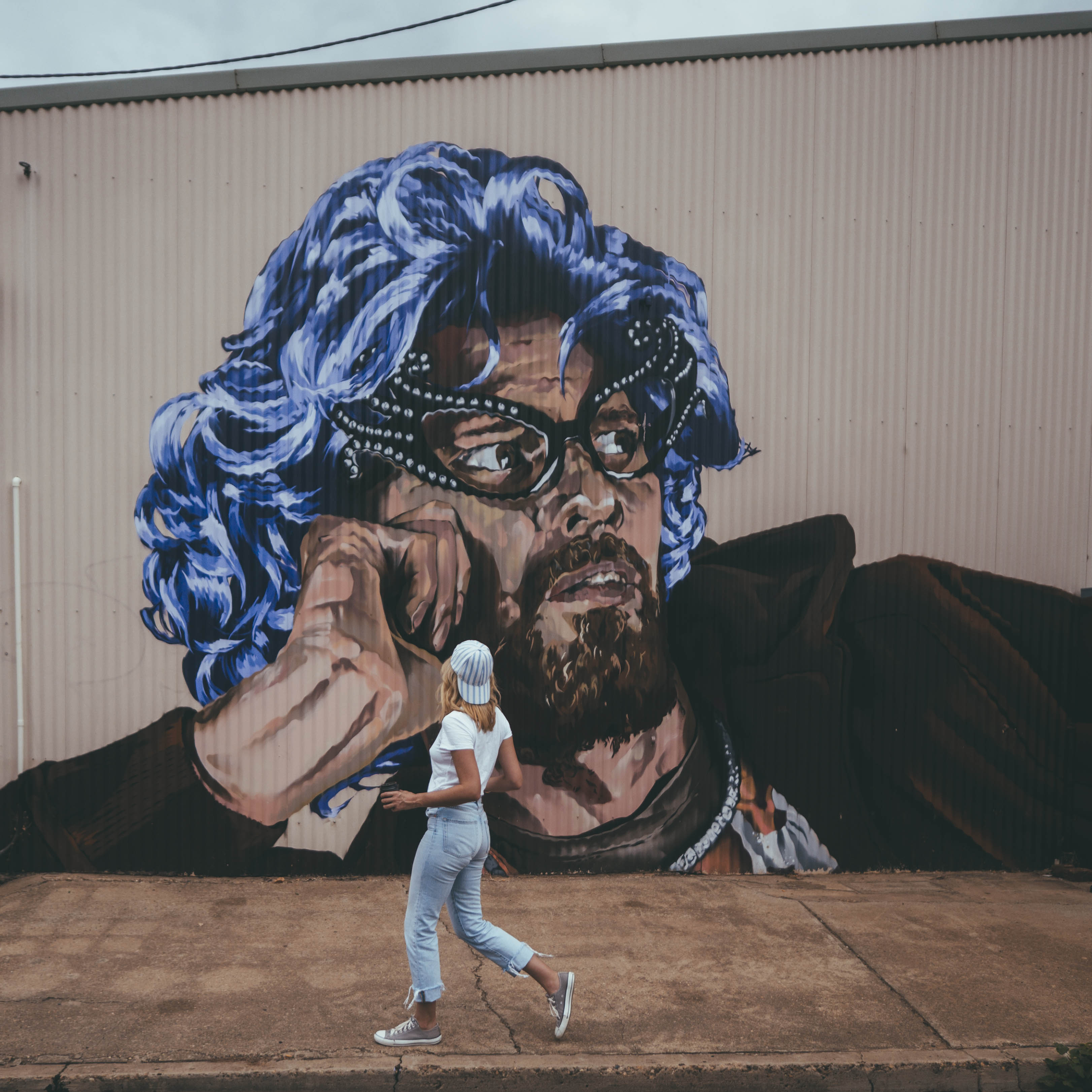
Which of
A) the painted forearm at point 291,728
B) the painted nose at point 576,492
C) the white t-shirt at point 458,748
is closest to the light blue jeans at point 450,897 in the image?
the white t-shirt at point 458,748

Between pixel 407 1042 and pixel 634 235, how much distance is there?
533 centimetres

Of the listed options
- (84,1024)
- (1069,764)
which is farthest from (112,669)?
(1069,764)

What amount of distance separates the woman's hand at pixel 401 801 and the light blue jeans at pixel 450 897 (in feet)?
0.49

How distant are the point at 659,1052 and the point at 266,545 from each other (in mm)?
4183

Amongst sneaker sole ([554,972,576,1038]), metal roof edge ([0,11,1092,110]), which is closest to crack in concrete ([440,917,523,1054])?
sneaker sole ([554,972,576,1038])

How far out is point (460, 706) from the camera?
11.9ft

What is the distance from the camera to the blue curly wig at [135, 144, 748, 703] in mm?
5977

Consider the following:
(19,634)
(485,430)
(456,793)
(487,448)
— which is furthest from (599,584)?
(19,634)

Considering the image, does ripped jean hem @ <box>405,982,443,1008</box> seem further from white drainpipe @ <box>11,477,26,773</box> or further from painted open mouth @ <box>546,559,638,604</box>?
white drainpipe @ <box>11,477,26,773</box>

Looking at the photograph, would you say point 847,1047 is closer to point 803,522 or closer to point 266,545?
point 803,522

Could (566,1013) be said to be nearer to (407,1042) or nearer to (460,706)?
(407,1042)

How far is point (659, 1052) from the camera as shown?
3.60 meters

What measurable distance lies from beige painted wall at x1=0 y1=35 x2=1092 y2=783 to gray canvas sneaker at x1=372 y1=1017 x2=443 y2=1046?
3.29m

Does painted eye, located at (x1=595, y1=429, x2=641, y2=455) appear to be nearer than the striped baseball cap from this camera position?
No
